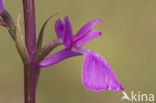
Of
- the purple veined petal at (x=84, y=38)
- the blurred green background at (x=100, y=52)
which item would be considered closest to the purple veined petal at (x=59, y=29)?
the purple veined petal at (x=84, y=38)

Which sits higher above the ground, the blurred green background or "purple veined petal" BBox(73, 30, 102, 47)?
"purple veined petal" BBox(73, 30, 102, 47)

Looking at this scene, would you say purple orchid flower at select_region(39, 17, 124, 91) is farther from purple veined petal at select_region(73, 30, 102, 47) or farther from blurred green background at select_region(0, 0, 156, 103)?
blurred green background at select_region(0, 0, 156, 103)

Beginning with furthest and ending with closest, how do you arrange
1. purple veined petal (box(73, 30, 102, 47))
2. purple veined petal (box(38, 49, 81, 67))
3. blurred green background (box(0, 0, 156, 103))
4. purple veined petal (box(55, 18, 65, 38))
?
1. blurred green background (box(0, 0, 156, 103))
2. purple veined petal (box(55, 18, 65, 38))
3. purple veined petal (box(73, 30, 102, 47))
4. purple veined petal (box(38, 49, 81, 67))

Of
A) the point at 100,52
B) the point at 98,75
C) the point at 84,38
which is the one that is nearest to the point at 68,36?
the point at 84,38

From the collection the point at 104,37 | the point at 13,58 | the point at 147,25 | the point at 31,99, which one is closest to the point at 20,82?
the point at 13,58

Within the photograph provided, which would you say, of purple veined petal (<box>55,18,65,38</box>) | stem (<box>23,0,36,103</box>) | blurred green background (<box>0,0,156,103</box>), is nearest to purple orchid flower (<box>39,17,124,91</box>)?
stem (<box>23,0,36,103</box>)

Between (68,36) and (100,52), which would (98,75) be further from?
(100,52)

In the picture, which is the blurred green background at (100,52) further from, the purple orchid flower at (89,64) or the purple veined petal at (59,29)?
the purple orchid flower at (89,64)

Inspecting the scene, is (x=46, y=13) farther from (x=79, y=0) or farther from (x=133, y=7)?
(x=133, y=7)
